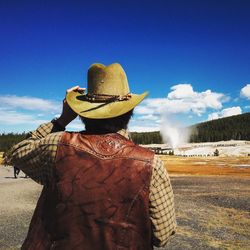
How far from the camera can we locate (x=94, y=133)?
2.86 metres

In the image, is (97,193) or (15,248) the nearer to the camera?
(97,193)

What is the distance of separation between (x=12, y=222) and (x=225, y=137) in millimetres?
178472

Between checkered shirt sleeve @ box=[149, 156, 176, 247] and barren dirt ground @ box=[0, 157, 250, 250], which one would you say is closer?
checkered shirt sleeve @ box=[149, 156, 176, 247]

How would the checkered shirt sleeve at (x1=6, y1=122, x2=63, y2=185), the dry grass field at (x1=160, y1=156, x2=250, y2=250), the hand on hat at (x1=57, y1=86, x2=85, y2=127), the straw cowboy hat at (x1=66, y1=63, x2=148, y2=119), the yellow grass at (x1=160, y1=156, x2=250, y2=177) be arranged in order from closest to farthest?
1. the checkered shirt sleeve at (x1=6, y1=122, x2=63, y2=185)
2. the straw cowboy hat at (x1=66, y1=63, x2=148, y2=119)
3. the hand on hat at (x1=57, y1=86, x2=85, y2=127)
4. the dry grass field at (x1=160, y1=156, x2=250, y2=250)
5. the yellow grass at (x1=160, y1=156, x2=250, y2=177)

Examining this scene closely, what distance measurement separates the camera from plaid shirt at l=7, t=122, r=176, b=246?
2.65 m

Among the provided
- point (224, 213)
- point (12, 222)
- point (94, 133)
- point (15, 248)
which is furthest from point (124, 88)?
point (224, 213)

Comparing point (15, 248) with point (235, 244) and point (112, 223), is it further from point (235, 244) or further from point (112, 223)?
point (112, 223)

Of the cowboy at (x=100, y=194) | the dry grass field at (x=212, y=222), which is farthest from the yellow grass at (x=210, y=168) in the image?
the cowboy at (x=100, y=194)

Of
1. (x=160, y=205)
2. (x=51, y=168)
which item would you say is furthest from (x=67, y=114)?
(x=160, y=205)

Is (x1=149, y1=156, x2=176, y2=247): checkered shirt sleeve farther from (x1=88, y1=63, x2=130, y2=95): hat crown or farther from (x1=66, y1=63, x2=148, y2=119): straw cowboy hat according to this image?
(x1=88, y1=63, x2=130, y2=95): hat crown

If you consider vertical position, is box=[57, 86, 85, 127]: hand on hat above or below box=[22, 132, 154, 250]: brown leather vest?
above

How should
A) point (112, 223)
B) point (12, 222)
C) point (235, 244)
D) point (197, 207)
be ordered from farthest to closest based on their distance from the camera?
point (197, 207) → point (12, 222) → point (235, 244) → point (112, 223)

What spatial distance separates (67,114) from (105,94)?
36cm

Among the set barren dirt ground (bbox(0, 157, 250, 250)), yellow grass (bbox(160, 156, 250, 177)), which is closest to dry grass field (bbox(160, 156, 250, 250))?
barren dirt ground (bbox(0, 157, 250, 250))
